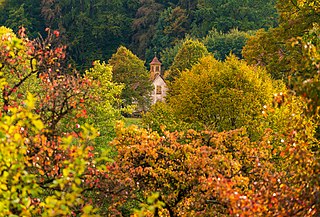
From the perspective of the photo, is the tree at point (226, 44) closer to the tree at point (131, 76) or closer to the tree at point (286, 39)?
the tree at point (131, 76)

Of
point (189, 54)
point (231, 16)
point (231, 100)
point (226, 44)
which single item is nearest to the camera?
point (231, 100)

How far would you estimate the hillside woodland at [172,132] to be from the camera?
38.0ft

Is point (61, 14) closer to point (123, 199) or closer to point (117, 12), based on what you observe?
point (117, 12)

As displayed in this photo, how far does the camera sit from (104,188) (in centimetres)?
1970

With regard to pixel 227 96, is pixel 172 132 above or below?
below

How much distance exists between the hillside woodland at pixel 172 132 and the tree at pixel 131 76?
124 millimetres

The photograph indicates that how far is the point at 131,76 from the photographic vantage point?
7594 cm

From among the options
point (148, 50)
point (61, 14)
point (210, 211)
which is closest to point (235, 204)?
point (210, 211)

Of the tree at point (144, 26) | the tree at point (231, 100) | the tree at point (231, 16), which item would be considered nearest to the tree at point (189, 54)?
the tree at point (231, 100)

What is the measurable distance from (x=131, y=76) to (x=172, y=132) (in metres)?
49.9

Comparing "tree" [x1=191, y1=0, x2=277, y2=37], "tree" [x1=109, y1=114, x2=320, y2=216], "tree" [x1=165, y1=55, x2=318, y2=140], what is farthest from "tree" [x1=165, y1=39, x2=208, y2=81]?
"tree" [x1=109, y1=114, x2=320, y2=216]

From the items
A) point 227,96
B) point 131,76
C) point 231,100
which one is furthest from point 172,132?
point 131,76

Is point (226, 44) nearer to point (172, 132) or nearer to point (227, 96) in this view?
point (227, 96)

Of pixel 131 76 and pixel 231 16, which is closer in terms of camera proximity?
pixel 131 76
